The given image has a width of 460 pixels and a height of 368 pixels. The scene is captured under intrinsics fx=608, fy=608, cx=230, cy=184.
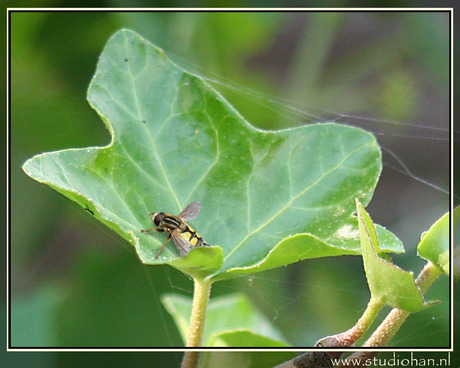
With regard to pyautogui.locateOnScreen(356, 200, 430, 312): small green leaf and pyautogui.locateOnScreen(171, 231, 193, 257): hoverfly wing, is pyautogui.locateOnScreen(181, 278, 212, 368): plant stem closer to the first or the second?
pyautogui.locateOnScreen(171, 231, 193, 257): hoverfly wing

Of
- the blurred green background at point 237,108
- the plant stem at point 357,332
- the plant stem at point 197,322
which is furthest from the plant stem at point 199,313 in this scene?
the blurred green background at point 237,108

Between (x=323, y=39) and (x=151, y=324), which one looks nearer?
(x=151, y=324)

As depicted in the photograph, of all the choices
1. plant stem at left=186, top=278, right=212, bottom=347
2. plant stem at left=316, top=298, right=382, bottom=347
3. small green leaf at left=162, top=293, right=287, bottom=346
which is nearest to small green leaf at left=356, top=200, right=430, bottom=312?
plant stem at left=316, top=298, right=382, bottom=347

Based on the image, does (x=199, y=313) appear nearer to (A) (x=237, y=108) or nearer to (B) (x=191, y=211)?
(B) (x=191, y=211)

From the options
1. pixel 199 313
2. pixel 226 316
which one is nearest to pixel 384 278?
pixel 199 313

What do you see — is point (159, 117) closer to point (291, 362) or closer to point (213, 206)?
point (213, 206)

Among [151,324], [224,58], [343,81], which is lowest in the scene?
[151,324]

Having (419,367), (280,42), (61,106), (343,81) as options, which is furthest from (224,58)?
(419,367)
